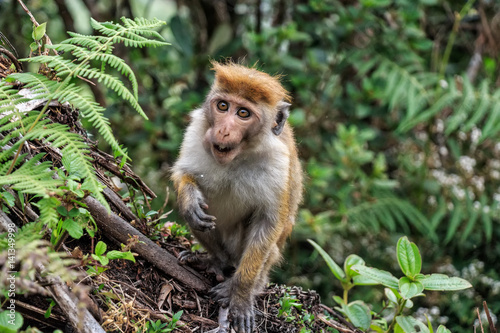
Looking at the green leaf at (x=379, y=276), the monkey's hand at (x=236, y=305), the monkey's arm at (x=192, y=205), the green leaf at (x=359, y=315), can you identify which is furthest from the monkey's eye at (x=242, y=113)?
the green leaf at (x=359, y=315)

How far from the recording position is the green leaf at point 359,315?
13.9 ft

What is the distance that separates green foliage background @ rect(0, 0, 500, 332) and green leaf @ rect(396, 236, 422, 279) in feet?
10.1

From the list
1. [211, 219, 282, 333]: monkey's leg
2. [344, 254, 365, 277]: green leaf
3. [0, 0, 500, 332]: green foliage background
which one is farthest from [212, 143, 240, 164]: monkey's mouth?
[0, 0, 500, 332]: green foliage background

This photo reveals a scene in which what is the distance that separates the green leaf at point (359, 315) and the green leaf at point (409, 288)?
558 mm

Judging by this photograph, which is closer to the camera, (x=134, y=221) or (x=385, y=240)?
(x=134, y=221)

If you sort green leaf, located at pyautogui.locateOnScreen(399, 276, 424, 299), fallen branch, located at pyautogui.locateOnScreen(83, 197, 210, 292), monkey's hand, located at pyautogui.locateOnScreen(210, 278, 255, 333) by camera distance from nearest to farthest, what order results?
fallen branch, located at pyautogui.locateOnScreen(83, 197, 210, 292) < green leaf, located at pyautogui.locateOnScreen(399, 276, 424, 299) < monkey's hand, located at pyautogui.locateOnScreen(210, 278, 255, 333)

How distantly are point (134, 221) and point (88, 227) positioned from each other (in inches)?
23.6

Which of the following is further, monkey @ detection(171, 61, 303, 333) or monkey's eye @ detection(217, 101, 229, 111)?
monkey's eye @ detection(217, 101, 229, 111)

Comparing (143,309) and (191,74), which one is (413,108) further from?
(143,309)

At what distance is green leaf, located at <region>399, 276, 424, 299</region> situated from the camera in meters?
3.78

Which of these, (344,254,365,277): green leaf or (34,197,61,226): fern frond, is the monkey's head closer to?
(344,254,365,277): green leaf

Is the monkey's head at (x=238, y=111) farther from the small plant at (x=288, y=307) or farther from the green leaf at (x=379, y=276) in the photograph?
the green leaf at (x=379, y=276)

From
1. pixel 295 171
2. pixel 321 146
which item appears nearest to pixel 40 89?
pixel 295 171

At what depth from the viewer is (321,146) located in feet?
27.5
